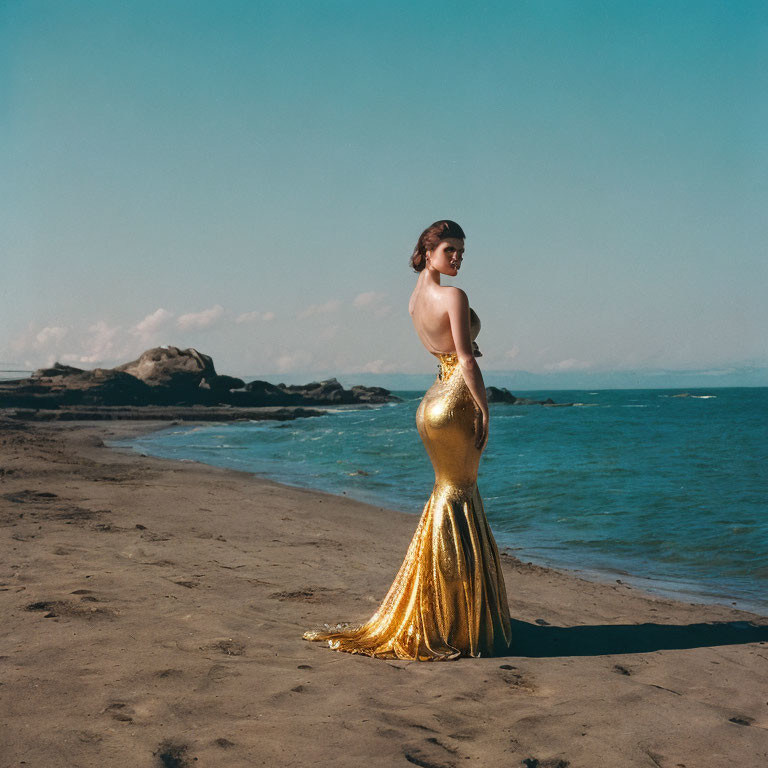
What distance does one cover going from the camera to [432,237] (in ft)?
15.1

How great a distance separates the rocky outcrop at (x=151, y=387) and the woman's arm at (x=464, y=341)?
45092mm

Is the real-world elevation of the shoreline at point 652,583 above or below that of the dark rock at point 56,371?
below

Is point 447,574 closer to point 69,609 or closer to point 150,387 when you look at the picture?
point 69,609

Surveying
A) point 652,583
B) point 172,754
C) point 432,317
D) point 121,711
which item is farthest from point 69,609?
point 652,583

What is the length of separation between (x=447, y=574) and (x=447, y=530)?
0.27 m

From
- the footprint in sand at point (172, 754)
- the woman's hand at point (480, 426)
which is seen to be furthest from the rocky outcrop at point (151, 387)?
the footprint in sand at point (172, 754)

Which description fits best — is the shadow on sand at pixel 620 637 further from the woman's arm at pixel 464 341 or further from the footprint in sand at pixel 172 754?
the footprint in sand at pixel 172 754

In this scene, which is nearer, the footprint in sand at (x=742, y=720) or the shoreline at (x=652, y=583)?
the footprint in sand at (x=742, y=720)

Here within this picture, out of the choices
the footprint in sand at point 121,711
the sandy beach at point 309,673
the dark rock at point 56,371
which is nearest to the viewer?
the sandy beach at point 309,673

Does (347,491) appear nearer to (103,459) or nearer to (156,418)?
(103,459)

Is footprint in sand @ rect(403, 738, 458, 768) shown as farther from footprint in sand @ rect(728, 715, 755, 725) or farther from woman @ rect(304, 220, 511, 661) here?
footprint in sand @ rect(728, 715, 755, 725)

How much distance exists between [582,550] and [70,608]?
7077mm

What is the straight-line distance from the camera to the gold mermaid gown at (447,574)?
14.6 ft

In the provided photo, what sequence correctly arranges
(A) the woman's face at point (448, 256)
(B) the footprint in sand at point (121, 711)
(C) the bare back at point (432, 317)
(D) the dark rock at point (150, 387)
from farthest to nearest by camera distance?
(D) the dark rock at point (150, 387) → (A) the woman's face at point (448, 256) → (C) the bare back at point (432, 317) → (B) the footprint in sand at point (121, 711)
